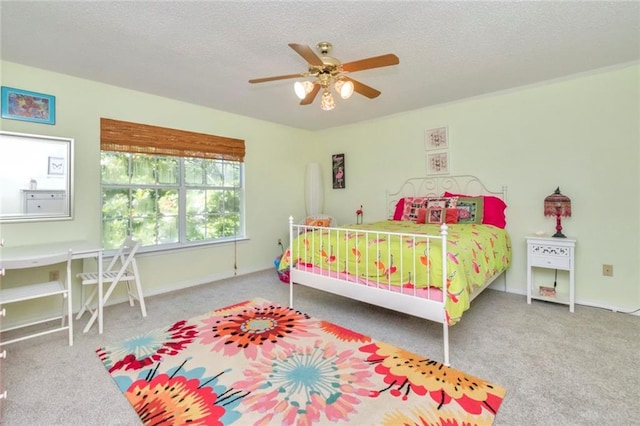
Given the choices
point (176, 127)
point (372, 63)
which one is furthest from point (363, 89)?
point (176, 127)

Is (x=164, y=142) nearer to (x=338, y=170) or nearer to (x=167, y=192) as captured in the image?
(x=167, y=192)

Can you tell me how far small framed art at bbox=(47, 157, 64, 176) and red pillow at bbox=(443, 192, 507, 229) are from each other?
444 cm

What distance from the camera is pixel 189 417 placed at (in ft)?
4.93

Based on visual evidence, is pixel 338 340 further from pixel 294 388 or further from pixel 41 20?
pixel 41 20

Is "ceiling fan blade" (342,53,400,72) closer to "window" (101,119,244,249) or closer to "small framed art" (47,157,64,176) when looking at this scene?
"window" (101,119,244,249)

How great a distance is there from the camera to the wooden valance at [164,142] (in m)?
3.16

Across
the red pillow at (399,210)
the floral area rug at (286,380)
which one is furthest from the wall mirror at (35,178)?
the red pillow at (399,210)

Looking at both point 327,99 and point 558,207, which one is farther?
point 558,207

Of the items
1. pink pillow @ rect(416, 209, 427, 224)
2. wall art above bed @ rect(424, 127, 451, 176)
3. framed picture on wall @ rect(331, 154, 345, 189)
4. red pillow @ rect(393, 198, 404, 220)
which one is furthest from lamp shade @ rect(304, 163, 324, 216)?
pink pillow @ rect(416, 209, 427, 224)

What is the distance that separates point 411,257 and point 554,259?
183 centimetres

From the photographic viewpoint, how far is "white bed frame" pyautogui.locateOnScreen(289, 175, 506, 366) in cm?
200

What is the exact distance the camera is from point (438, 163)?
396 centimetres

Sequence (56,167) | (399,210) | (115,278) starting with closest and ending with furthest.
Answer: (115,278) → (56,167) → (399,210)

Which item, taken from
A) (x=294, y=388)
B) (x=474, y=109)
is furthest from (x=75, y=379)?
(x=474, y=109)
